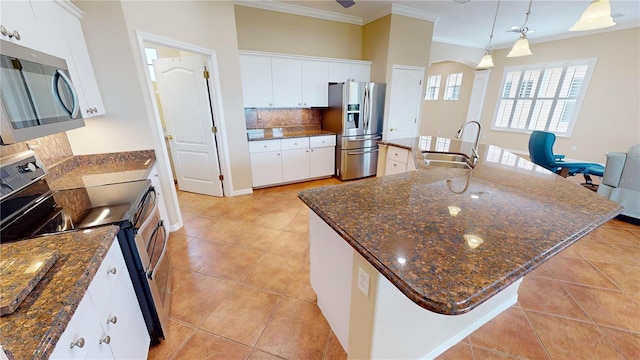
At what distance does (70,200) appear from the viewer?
4.74ft

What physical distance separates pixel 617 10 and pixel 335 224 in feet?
20.5

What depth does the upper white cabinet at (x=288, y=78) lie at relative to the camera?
3.56 m

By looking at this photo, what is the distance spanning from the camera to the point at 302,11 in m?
3.89

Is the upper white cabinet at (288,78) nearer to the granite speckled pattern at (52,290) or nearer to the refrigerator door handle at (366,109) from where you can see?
the refrigerator door handle at (366,109)

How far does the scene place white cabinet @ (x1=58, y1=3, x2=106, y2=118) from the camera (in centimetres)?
178

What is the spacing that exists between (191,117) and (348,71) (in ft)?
8.84

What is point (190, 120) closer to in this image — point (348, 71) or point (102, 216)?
point (102, 216)

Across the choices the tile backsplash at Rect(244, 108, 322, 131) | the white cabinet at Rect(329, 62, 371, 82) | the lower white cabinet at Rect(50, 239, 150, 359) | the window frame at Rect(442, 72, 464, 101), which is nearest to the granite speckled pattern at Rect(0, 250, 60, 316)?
the lower white cabinet at Rect(50, 239, 150, 359)

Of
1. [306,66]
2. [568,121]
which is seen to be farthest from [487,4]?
[568,121]

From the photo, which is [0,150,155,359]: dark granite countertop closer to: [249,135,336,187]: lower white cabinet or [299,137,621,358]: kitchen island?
[299,137,621,358]: kitchen island

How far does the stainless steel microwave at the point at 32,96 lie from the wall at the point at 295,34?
267 cm

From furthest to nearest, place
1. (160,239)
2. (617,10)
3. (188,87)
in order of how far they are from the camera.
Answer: (617,10) < (188,87) < (160,239)

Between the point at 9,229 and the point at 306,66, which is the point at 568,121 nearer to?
the point at 306,66

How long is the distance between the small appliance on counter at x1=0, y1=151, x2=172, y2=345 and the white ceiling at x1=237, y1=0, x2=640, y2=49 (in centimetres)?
333
